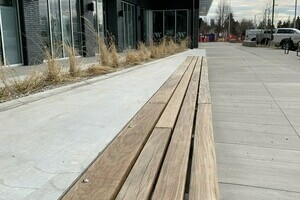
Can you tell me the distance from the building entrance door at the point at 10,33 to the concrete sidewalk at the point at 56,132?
5178mm

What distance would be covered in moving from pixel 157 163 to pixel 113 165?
1.09 feet

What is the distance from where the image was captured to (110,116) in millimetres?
4391

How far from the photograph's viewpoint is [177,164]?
256 cm

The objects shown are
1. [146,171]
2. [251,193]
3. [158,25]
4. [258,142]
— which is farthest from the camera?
[158,25]

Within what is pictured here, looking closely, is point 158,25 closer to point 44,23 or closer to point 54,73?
point 44,23

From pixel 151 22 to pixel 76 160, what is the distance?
2649 centimetres

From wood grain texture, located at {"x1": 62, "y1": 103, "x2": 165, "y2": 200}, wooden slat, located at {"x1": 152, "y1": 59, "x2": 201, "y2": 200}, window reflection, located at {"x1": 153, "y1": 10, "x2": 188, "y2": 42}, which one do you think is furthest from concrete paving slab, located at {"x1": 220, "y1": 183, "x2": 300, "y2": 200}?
window reflection, located at {"x1": 153, "y1": 10, "x2": 188, "y2": 42}

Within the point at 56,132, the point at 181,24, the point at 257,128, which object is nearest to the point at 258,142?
the point at 257,128

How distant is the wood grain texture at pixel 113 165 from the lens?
7.02 ft

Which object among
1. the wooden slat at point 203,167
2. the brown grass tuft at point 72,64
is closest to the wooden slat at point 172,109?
the wooden slat at point 203,167

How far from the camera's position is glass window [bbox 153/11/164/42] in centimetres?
2841

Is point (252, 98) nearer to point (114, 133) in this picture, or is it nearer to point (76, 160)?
point (114, 133)

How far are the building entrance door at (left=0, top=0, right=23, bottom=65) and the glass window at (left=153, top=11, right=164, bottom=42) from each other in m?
18.2

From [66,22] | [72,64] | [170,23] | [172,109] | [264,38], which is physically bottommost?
[172,109]
